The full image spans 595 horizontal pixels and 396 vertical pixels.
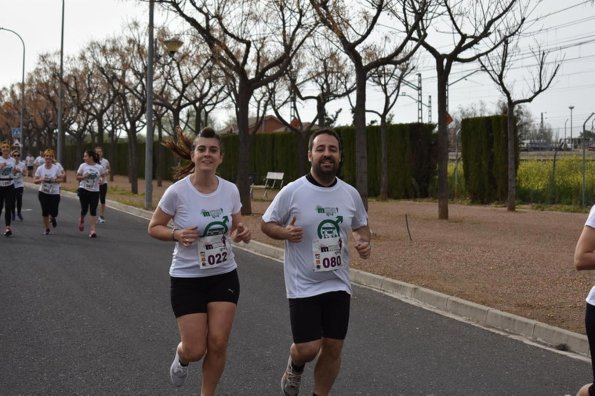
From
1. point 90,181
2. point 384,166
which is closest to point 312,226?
point 90,181

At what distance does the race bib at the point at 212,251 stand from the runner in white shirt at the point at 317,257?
300mm

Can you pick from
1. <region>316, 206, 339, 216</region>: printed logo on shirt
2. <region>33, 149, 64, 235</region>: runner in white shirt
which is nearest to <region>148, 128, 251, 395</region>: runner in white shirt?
<region>316, 206, 339, 216</region>: printed logo on shirt

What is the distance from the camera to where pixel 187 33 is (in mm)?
24641

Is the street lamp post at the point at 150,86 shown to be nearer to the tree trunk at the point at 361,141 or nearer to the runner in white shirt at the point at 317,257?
the tree trunk at the point at 361,141

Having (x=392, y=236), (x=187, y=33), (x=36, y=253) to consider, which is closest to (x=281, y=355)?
(x=36, y=253)

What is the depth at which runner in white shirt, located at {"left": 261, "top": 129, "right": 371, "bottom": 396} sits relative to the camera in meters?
4.74

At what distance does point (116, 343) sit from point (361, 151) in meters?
9.78

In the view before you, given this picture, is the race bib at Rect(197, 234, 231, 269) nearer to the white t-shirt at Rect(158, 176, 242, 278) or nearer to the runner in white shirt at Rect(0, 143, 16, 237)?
the white t-shirt at Rect(158, 176, 242, 278)

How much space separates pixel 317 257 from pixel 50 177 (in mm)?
12161

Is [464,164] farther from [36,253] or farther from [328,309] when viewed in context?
[328,309]

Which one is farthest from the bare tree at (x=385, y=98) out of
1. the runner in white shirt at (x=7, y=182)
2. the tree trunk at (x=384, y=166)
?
the runner in white shirt at (x=7, y=182)

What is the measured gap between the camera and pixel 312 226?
4801 millimetres

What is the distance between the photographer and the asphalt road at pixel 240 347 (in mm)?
5606

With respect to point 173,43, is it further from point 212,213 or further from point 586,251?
point 586,251
